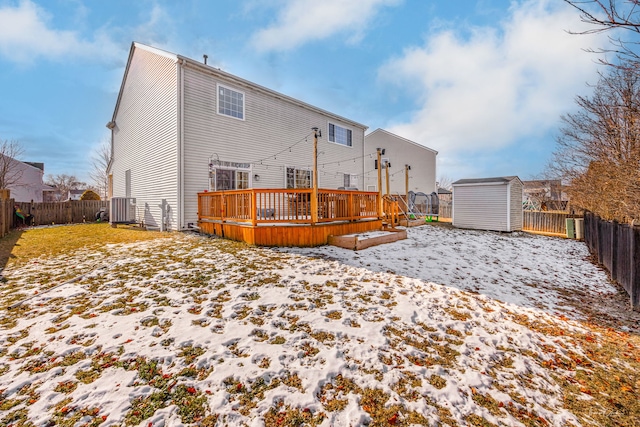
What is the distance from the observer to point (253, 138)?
36.2 ft

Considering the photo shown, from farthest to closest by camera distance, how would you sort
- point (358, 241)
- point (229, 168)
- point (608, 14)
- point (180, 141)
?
point (229, 168)
point (180, 141)
point (358, 241)
point (608, 14)

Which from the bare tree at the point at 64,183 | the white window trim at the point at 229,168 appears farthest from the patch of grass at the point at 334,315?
the bare tree at the point at 64,183

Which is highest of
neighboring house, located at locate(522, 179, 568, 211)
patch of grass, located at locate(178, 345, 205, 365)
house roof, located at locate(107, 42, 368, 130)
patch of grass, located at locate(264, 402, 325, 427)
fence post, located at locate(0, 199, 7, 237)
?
house roof, located at locate(107, 42, 368, 130)

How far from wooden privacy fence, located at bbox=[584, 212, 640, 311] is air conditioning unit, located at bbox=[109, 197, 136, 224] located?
49.3 feet

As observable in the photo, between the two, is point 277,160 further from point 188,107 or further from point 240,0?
point 240,0

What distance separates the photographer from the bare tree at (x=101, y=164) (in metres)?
29.5

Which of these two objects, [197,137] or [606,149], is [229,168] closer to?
[197,137]

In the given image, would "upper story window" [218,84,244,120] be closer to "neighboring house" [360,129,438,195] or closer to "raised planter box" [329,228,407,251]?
"raised planter box" [329,228,407,251]

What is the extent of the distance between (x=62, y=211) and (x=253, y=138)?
37.5ft

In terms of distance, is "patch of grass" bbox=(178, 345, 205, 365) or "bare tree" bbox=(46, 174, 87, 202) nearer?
"patch of grass" bbox=(178, 345, 205, 365)

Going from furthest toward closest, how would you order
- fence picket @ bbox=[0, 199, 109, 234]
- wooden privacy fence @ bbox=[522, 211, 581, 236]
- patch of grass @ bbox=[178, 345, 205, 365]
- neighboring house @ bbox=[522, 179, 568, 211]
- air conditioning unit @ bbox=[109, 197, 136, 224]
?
neighboring house @ bbox=[522, 179, 568, 211] < wooden privacy fence @ bbox=[522, 211, 581, 236] < fence picket @ bbox=[0, 199, 109, 234] < air conditioning unit @ bbox=[109, 197, 136, 224] < patch of grass @ bbox=[178, 345, 205, 365]

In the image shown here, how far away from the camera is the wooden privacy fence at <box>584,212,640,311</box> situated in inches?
178

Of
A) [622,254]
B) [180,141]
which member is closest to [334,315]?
[622,254]

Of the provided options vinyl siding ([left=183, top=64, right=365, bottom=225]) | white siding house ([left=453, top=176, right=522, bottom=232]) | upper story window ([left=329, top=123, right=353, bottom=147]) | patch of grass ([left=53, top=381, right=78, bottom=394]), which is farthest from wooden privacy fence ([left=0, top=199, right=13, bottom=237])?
white siding house ([left=453, top=176, right=522, bottom=232])
